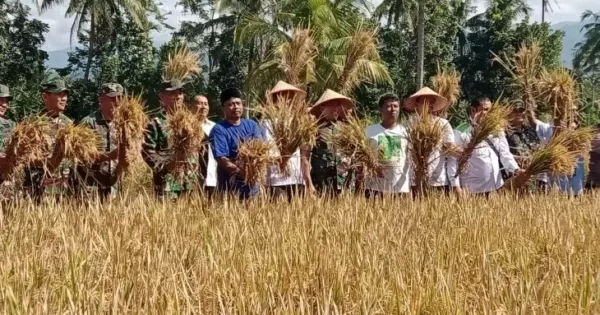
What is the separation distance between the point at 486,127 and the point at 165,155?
193cm

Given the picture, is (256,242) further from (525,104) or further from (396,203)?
(525,104)

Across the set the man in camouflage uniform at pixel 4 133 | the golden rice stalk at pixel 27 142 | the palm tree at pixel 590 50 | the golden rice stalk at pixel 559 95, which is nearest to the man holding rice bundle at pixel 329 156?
the golden rice stalk at pixel 559 95

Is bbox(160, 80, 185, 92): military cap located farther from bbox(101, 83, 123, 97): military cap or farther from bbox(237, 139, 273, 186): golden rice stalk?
bbox(237, 139, 273, 186): golden rice stalk

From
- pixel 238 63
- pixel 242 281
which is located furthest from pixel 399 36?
pixel 242 281

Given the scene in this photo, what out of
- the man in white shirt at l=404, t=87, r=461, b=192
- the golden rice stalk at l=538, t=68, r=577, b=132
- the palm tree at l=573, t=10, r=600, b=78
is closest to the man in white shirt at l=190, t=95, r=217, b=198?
the man in white shirt at l=404, t=87, r=461, b=192

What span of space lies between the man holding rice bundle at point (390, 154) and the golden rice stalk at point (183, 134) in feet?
3.52

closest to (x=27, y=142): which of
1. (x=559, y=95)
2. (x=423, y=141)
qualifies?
(x=423, y=141)

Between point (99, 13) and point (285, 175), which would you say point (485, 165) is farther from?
point (99, 13)

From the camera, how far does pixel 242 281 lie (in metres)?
2.34

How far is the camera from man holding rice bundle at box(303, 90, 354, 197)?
439 centimetres

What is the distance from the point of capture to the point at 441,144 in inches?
165

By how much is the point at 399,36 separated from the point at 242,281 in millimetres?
21567

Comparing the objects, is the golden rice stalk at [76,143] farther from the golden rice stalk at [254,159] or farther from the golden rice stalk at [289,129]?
the golden rice stalk at [289,129]

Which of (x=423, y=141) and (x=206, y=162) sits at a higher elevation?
(x=423, y=141)
